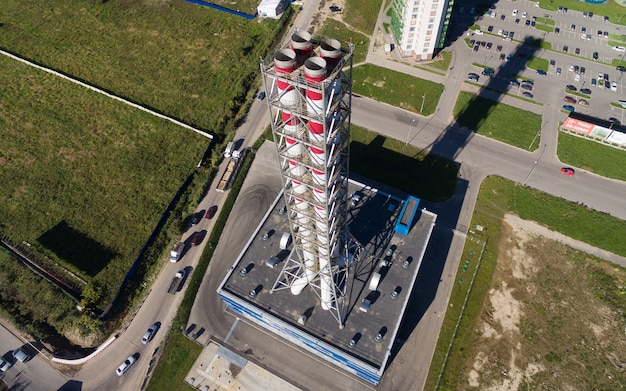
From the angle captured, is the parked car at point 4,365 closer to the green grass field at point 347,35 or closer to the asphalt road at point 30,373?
the asphalt road at point 30,373

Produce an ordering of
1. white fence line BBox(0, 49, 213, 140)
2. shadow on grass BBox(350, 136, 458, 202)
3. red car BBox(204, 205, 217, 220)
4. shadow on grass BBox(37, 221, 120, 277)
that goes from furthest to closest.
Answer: white fence line BBox(0, 49, 213, 140) → shadow on grass BBox(350, 136, 458, 202) → red car BBox(204, 205, 217, 220) → shadow on grass BBox(37, 221, 120, 277)

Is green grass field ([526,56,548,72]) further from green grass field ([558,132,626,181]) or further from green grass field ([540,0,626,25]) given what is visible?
green grass field ([540,0,626,25])

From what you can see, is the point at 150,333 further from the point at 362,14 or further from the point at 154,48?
the point at 362,14

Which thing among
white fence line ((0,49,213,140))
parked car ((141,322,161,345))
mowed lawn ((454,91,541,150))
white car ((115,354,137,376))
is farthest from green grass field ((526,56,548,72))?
white car ((115,354,137,376))

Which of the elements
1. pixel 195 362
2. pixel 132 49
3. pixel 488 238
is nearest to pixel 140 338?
pixel 195 362

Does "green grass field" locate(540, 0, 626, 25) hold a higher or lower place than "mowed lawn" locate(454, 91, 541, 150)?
higher
